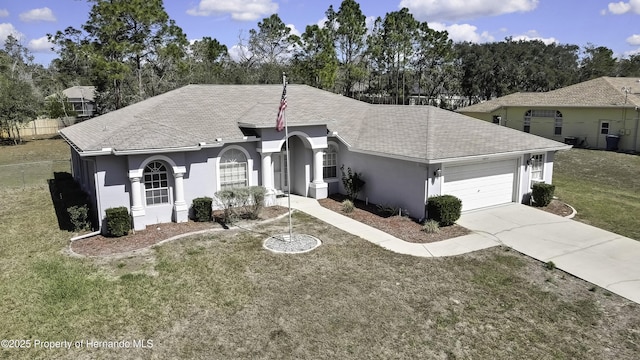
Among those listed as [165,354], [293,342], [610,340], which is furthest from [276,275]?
[610,340]

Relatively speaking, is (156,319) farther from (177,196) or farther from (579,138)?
(579,138)

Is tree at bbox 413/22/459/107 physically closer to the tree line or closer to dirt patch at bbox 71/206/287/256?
the tree line

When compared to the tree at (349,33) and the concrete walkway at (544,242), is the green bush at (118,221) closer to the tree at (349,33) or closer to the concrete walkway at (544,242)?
the concrete walkway at (544,242)

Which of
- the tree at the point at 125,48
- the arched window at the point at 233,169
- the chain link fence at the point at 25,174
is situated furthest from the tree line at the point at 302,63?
the arched window at the point at 233,169

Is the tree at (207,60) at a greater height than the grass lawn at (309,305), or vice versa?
the tree at (207,60)

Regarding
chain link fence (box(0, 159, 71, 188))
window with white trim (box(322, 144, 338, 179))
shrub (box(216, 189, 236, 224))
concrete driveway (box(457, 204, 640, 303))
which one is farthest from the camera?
chain link fence (box(0, 159, 71, 188))

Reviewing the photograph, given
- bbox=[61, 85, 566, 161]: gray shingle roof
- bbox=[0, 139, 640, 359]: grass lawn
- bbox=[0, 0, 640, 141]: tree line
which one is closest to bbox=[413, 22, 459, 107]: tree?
bbox=[0, 0, 640, 141]: tree line
